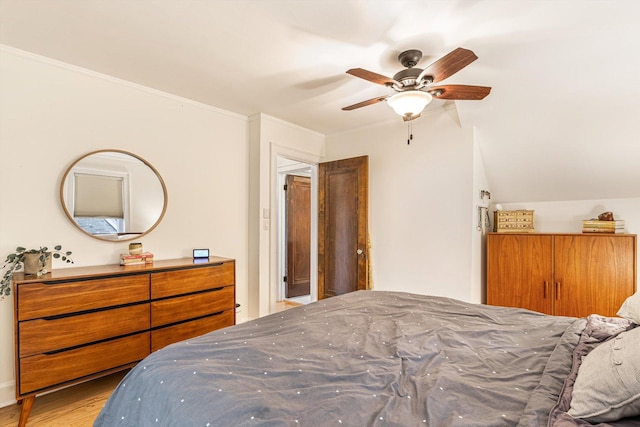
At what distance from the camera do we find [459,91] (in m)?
2.14

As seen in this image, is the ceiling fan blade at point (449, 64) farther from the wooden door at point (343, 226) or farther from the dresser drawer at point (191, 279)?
the dresser drawer at point (191, 279)

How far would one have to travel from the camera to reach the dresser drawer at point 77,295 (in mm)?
1888

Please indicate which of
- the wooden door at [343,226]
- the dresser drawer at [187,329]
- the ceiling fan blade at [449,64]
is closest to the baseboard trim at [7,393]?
the dresser drawer at [187,329]

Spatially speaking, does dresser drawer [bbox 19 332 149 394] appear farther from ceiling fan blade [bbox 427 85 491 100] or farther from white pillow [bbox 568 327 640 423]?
ceiling fan blade [bbox 427 85 491 100]

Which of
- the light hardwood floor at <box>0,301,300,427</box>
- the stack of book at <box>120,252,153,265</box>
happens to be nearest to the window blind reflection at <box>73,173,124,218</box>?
the stack of book at <box>120,252,153,265</box>

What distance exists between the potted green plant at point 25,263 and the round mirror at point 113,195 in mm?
374

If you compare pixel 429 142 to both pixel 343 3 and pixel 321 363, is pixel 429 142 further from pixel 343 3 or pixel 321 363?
pixel 321 363

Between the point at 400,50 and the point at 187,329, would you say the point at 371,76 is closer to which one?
the point at 400,50

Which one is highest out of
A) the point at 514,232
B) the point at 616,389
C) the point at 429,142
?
the point at 429,142

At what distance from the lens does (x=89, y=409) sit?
2.10 meters

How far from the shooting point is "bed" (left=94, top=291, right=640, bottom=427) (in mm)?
861

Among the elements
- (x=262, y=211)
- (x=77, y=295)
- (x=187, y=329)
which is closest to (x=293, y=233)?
(x=262, y=211)

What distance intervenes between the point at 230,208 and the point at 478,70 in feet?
8.89

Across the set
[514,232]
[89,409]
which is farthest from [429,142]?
[89,409]
